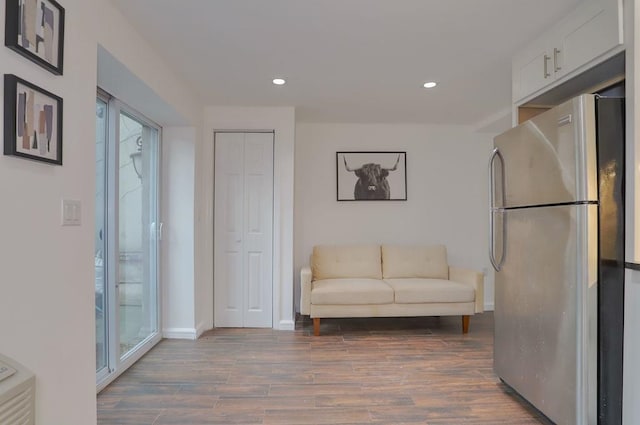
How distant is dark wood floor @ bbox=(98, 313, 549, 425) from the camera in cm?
205

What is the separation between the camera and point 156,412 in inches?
81.7

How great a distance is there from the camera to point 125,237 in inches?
109

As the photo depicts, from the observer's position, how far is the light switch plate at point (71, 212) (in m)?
1.50

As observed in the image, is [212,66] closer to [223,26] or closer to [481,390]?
[223,26]

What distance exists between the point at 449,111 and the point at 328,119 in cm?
134

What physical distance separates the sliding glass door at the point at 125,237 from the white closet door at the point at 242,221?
25.1 inches

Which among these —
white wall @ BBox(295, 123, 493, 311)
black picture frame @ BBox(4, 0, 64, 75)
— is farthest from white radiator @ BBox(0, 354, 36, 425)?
white wall @ BBox(295, 123, 493, 311)

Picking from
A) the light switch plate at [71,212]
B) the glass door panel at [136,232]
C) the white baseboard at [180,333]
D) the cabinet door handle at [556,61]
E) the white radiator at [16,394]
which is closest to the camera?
the white radiator at [16,394]

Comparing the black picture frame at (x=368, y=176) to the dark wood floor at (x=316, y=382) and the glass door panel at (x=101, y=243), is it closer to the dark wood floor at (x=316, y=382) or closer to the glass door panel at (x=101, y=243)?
the dark wood floor at (x=316, y=382)

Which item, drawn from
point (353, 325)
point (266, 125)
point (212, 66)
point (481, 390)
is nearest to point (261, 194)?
point (266, 125)

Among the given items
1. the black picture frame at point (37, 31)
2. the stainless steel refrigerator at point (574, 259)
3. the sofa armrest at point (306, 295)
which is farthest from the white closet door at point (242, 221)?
the stainless steel refrigerator at point (574, 259)

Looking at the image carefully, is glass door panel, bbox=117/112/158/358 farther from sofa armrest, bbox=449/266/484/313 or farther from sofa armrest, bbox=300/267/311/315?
sofa armrest, bbox=449/266/484/313

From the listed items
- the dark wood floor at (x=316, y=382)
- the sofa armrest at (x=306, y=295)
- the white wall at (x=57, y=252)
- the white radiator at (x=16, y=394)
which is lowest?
the dark wood floor at (x=316, y=382)

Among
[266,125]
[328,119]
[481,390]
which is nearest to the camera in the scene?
[481,390]
